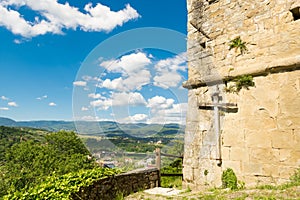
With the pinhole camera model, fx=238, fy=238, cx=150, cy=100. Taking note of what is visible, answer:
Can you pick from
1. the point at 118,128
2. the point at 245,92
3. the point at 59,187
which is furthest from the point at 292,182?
the point at 59,187

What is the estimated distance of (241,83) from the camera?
15.6ft

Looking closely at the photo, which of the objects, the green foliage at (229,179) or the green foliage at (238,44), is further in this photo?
the green foliage at (238,44)

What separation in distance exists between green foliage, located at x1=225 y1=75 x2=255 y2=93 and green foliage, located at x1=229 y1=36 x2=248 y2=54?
1.91ft

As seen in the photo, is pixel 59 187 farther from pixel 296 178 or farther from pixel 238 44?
pixel 238 44

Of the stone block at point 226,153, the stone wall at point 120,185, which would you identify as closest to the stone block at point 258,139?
the stone block at point 226,153

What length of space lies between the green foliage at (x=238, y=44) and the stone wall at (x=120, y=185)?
358 centimetres

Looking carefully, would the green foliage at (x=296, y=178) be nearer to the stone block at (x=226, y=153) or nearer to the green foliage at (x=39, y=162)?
the stone block at (x=226, y=153)

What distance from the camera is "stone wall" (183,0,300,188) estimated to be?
4090 mm

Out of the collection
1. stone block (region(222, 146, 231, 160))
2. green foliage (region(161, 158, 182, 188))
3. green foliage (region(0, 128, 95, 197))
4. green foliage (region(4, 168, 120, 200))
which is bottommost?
green foliage (region(0, 128, 95, 197))

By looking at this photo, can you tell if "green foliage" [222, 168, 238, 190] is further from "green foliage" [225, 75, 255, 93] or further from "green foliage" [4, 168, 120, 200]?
"green foliage" [4, 168, 120, 200]

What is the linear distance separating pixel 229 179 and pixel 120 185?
226 centimetres

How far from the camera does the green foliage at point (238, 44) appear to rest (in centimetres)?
485

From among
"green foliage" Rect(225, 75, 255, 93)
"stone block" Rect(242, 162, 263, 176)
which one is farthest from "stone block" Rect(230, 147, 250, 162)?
"green foliage" Rect(225, 75, 255, 93)

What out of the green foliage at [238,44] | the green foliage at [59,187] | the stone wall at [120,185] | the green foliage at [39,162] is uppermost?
the green foliage at [238,44]
